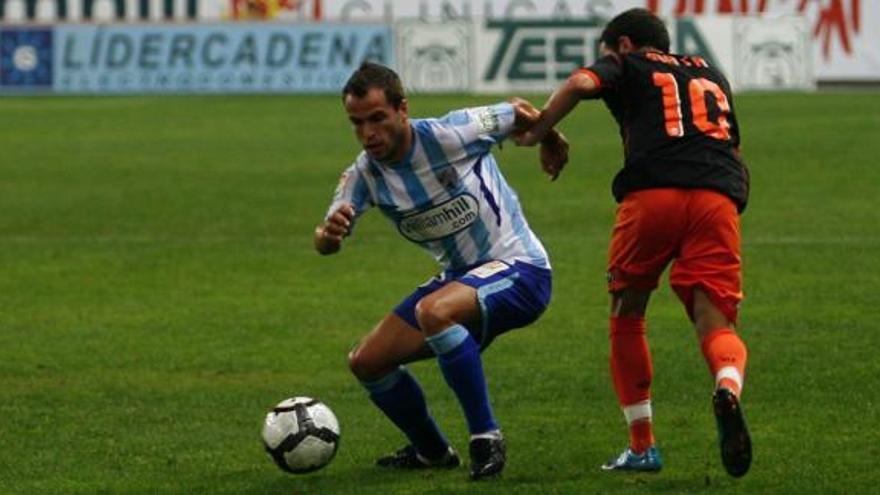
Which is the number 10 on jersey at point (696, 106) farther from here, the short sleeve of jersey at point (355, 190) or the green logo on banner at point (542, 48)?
the green logo on banner at point (542, 48)

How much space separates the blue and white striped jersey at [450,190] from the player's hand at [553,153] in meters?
0.17

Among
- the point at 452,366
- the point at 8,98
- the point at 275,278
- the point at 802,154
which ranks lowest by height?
the point at 8,98

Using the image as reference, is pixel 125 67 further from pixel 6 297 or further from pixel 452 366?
pixel 452 366

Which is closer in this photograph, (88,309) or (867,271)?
(88,309)

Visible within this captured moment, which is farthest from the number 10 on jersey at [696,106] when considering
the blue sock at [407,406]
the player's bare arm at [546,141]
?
the blue sock at [407,406]

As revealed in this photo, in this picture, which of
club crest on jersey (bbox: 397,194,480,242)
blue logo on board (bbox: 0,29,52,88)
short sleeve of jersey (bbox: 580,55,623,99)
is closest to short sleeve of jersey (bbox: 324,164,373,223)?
club crest on jersey (bbox: 397,194,480,242)

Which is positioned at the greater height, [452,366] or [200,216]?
[452,366]

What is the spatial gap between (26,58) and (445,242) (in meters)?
34.1

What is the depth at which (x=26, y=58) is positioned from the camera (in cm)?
4169

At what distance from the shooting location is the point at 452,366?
834cm

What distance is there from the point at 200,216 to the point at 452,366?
12126 millimetres

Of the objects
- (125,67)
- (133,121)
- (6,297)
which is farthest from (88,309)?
(125,67)

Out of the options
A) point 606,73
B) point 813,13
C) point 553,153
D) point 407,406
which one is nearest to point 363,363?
point 407,406

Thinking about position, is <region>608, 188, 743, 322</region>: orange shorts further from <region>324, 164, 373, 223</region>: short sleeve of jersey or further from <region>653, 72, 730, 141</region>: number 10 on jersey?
<region>324, 164, 373, 223</region>: short sleeve of jersey
